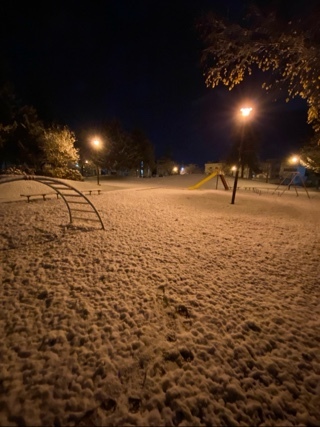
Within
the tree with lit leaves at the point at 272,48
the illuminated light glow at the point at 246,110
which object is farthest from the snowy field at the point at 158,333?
the illuminated light glow at the point at 246,110

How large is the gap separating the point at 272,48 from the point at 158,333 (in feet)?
20.1

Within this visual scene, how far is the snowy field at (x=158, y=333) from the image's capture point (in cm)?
180

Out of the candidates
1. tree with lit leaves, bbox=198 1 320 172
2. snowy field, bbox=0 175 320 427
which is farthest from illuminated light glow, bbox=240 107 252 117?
snowy field, bbox=0 175 320 427

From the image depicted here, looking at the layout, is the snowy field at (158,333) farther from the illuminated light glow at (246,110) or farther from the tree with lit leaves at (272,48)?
the illuminated light glow at (246,110)

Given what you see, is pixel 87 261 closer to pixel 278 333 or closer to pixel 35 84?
pixel 278 333

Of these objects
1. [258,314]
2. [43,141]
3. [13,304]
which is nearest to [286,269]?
[258,314]

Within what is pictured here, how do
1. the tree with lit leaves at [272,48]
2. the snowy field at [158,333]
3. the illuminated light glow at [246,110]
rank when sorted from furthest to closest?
the illuminated light glow at [246,110] < the tree with lit leaves at [272,48] < the snowy field at [158,333]

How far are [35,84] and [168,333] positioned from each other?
1676 inches

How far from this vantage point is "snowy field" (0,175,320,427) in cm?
180

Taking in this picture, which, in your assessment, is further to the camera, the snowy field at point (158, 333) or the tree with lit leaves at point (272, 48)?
the tree with lit leaves at point (272, 48)

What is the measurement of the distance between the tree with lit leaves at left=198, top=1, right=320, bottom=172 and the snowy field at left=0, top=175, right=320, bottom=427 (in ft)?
13.7

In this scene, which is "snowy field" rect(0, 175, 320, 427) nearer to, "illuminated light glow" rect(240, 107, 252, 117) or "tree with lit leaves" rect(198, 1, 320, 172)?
"tree with lit leaves" rect(198, 1, 320, 172)

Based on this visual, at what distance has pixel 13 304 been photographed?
3.01m

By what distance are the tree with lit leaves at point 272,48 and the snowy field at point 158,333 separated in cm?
416
